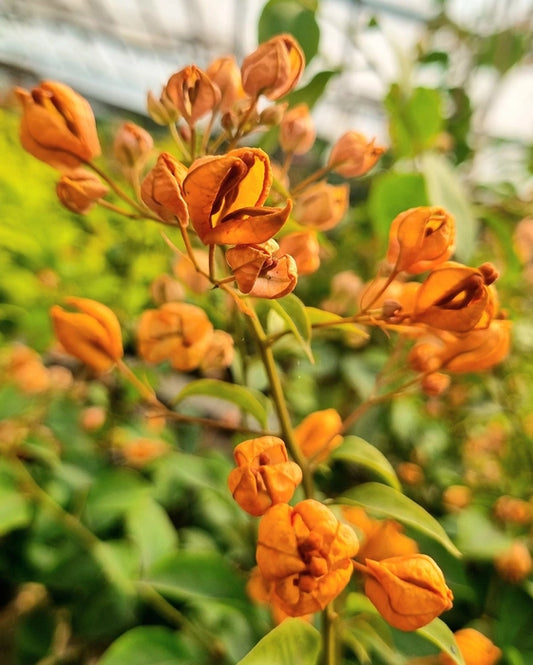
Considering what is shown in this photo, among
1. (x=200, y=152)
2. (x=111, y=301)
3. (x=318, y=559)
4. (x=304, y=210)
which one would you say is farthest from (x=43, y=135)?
(x=111, y=301)

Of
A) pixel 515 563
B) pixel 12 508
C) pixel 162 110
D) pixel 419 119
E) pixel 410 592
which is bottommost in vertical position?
pixel 12 508

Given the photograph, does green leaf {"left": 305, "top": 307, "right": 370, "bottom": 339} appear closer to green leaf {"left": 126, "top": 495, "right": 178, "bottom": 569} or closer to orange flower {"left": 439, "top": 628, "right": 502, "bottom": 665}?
orange flower {"left": 439, "top": 628, "right": 502, "bottom": 665}

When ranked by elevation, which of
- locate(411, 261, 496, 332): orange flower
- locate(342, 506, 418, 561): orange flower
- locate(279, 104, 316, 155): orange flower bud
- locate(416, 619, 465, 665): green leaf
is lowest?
locate(342, 506, 418, 561): orange flower

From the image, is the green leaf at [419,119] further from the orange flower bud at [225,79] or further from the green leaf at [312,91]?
the orange flower bud at [225,79]

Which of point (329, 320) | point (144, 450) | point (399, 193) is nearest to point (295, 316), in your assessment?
point (329, 320)

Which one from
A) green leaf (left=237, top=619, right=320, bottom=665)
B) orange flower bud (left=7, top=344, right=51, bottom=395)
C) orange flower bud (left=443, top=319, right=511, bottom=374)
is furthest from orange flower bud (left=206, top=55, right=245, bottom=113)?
orange flower bud (left=7, top=344, right=51, bottom=395)

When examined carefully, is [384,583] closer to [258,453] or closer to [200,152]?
[258,453]

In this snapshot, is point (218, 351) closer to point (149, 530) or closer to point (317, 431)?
point (317, 431)
